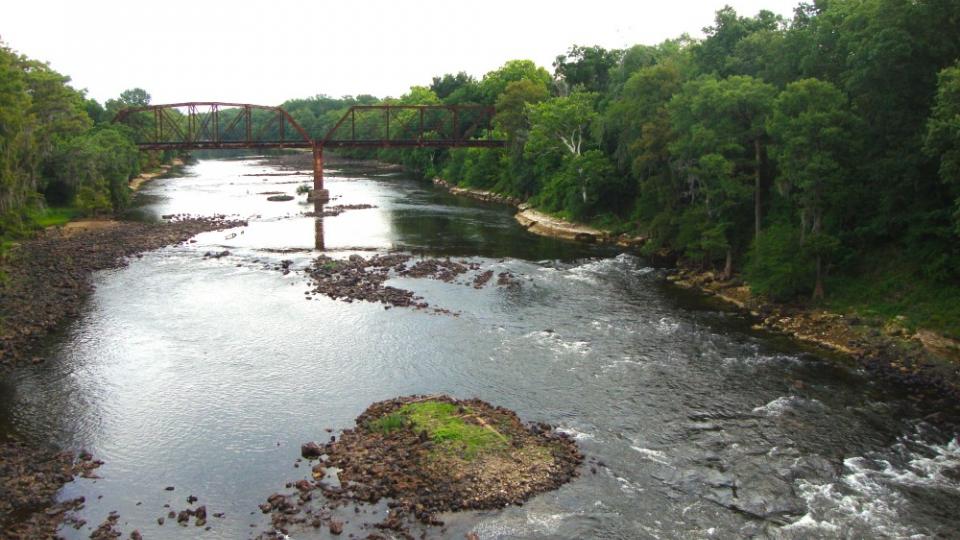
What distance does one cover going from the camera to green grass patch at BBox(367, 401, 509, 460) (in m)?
27.0

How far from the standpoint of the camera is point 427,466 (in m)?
26.0

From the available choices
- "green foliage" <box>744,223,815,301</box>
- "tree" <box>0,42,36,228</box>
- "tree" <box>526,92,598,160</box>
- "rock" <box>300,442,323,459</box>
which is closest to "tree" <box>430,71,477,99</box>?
"tree" <box>526,92,598,160</box>

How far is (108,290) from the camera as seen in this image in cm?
5234

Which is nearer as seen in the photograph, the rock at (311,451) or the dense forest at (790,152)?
the rock at (311,451)

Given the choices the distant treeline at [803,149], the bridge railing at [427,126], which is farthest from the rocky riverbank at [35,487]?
the bridge railing at [427,126]

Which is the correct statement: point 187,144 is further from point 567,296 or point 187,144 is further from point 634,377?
point 634,377

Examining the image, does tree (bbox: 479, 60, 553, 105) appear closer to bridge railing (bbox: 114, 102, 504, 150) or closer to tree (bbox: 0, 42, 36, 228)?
bridge railing (bbox: 114, 102, 504, 150)

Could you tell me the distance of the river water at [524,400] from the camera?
23938 mm

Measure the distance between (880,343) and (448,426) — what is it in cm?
2435

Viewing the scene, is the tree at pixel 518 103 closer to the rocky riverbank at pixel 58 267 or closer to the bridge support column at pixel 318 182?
the bridge support column at pixel 318 182

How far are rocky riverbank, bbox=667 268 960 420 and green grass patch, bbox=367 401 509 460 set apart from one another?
2030cm

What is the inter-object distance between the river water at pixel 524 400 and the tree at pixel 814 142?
8130 mm

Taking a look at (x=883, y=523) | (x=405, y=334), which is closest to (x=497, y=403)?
(x=405, y=334)

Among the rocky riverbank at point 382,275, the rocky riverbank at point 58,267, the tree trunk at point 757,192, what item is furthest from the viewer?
the rocky riverbank at point 382,275
